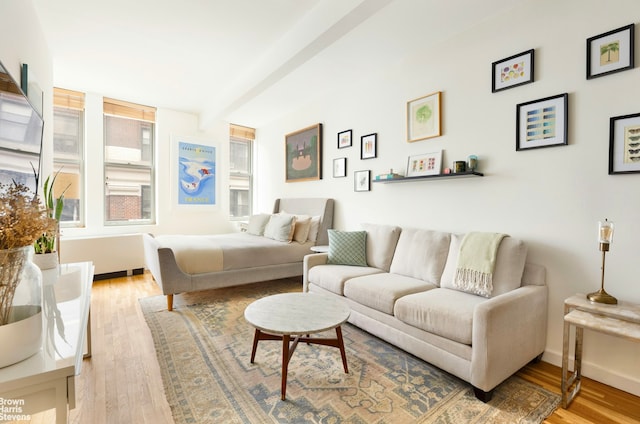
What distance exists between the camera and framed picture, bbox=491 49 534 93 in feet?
6.89

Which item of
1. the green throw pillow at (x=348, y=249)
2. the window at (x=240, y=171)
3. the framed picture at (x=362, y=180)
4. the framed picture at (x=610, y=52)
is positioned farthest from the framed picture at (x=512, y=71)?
the window at (x=240, y=171)

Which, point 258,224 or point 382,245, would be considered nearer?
point 382,245

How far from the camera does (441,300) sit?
1950 mm

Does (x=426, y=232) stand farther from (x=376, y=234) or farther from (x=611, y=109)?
(x=611, y=109)

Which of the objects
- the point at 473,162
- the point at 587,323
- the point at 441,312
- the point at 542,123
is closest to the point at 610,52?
Answer: the point at 542,123

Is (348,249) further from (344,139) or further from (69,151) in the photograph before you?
(69,151)

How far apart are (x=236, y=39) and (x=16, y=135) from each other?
1.90 m

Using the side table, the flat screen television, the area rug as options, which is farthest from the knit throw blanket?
the flat screen television

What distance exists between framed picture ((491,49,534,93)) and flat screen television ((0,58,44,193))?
120 inches

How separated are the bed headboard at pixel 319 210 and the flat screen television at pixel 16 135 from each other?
2790mm

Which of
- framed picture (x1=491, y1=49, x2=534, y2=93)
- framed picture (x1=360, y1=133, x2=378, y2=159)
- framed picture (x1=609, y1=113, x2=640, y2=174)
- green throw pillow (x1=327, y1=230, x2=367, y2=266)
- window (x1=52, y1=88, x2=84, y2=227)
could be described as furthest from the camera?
window (x1=52, y1=88, x2=84, y2=227)

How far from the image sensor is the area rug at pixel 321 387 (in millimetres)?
1507

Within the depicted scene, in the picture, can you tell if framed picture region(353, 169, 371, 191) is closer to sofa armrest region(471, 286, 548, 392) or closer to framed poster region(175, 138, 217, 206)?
sofa armrest region(471, 286, 548, 392)

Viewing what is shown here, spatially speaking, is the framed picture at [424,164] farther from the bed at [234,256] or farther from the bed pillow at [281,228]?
the bed pillow at [281,228]
